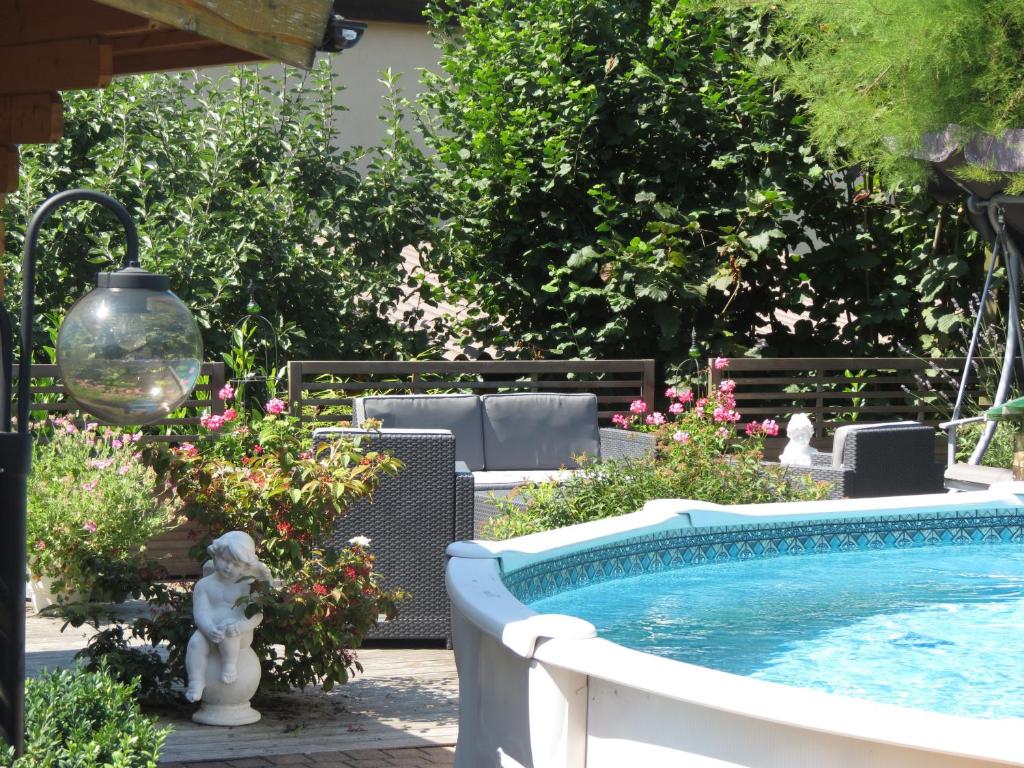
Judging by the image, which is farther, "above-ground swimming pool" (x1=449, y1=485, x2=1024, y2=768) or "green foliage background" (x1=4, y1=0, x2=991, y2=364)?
"green foliage background" (x1=4, y1=0, x2=991, y2=364)

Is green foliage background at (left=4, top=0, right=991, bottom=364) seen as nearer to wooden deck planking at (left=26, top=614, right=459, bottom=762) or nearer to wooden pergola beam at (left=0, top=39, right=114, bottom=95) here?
wooden deck planking at (left=26, top=614, right=459, bottom=762)

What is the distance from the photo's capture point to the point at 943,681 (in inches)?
171

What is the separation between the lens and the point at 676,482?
643 centimetres

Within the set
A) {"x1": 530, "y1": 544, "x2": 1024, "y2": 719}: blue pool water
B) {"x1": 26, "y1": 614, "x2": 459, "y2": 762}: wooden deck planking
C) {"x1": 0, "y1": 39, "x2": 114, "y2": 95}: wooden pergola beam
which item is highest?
{"x1": 0, "y1": 39, "x2": 114, "y2": 95}: wooden pergola beam

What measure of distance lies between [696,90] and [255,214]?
12.8 feet

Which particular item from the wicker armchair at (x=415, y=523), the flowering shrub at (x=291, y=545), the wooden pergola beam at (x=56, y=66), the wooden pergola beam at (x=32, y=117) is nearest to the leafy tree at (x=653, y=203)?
the wicker armchair at (x=415, y=523)

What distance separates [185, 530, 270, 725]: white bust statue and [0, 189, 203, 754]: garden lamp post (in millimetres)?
1994

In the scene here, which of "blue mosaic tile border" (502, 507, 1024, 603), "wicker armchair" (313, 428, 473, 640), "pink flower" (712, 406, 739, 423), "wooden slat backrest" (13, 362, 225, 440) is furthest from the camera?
"wooden slat backrest" (13, 362, 225, 440)

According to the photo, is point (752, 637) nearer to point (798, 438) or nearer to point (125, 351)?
point (125, 351)

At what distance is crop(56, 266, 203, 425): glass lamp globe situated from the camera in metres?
2.40

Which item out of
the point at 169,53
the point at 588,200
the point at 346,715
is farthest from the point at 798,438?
the point at 169,53

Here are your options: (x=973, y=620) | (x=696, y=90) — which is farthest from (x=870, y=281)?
(x=973, y=620)

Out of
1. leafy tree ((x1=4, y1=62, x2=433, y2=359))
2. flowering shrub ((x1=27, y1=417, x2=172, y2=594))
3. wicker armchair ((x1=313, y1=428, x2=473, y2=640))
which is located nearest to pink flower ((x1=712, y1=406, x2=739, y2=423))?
wicker armchair ((x1=313, y1=428, x2=473, y2=640))

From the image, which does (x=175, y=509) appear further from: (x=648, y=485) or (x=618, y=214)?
(x=618, y=214)
